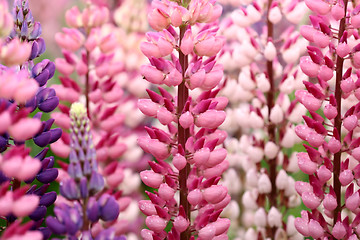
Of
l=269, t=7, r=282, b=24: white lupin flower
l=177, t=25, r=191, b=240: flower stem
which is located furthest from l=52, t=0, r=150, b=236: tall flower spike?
l=269, t=7, r=282, b=24: white lupin flower

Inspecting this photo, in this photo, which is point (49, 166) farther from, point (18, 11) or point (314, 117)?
point (314, 117)

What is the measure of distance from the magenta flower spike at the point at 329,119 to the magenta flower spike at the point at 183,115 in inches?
4.1

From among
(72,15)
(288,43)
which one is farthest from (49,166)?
(288,43)

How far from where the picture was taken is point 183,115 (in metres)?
0.59

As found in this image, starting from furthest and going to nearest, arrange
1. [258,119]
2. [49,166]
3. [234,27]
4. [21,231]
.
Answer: [234,27]
[258,119]
[49,166]
[21,231]

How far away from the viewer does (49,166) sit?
614 millimetres

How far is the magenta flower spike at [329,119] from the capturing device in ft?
2.08

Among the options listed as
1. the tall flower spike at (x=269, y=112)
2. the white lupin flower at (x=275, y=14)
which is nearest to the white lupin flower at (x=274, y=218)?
the tall flower spike at (x=269, y=112)

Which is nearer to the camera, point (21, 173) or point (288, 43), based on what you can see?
point (21, 173)

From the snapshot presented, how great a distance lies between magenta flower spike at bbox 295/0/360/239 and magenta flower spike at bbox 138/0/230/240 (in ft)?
0.34

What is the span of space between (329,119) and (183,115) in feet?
0.57

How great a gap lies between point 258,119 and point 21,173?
43cm

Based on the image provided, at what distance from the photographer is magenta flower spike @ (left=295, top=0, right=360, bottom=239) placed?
2.08 ft

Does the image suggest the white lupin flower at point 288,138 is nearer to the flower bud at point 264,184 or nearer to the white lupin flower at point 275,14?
the flower bud at point 264,184
